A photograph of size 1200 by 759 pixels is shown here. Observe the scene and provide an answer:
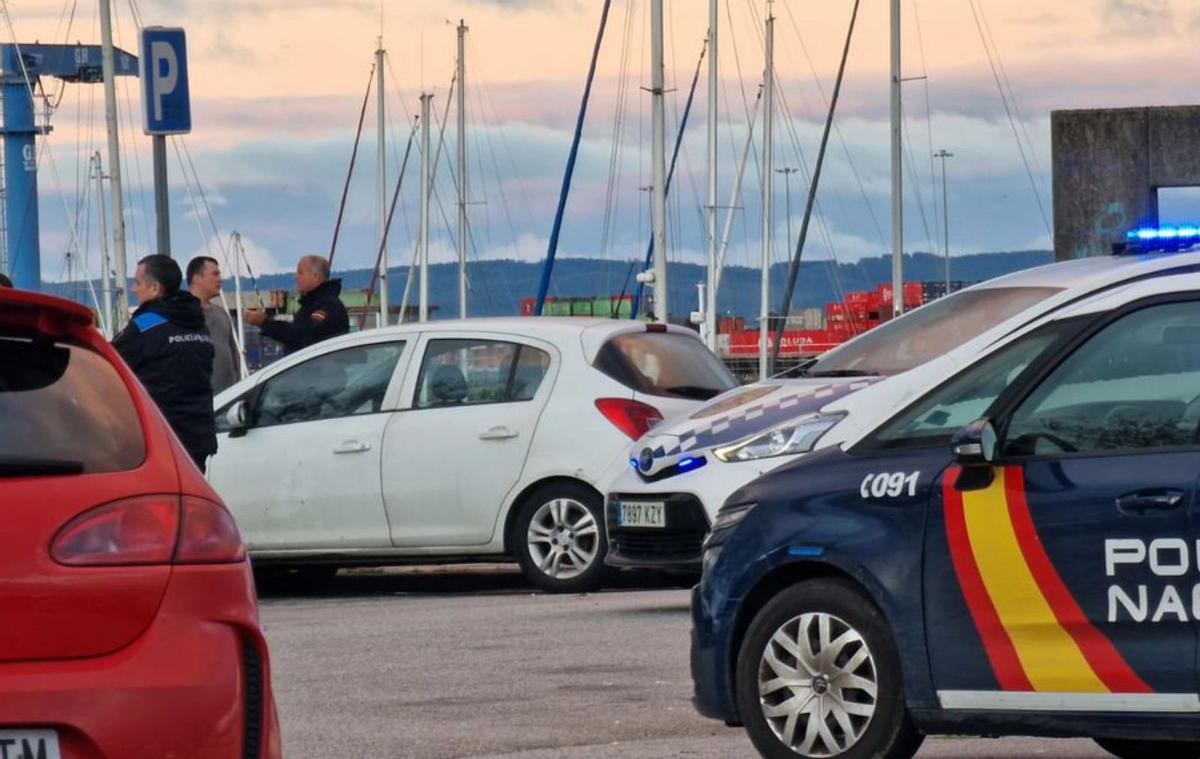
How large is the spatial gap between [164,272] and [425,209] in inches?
1733

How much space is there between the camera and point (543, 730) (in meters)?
8.19

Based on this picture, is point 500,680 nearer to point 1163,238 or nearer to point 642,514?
point 642,514

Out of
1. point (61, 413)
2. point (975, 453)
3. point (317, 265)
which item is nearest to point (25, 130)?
point (317, 265)

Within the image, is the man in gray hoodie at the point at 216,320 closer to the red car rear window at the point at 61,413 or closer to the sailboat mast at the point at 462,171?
the red car rear window at the point at 61,413

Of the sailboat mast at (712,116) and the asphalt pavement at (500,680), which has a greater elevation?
the sailboat mast at (712,116)

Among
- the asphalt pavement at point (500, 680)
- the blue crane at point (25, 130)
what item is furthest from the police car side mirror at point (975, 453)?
the blue crane at point (25, 130)

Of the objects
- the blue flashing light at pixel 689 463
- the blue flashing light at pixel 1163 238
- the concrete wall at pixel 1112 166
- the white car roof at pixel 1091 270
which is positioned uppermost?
the concrete wall at pixel 1112 166

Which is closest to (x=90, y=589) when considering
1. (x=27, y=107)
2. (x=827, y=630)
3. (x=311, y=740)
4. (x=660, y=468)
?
(x=827, y=630)

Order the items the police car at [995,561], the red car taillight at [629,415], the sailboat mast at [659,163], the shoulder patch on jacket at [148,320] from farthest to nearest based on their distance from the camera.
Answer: the sailboat mast at [659,163]
the red car taillight at [629,415]
the shoulder patch on jacket at [148,320]
the police car at [995,561]

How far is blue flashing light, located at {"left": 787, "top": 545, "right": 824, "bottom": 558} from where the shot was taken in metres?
6.77

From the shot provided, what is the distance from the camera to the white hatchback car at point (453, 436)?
525 inches

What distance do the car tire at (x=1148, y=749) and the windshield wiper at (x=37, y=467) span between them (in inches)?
146

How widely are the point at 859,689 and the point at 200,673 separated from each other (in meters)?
2.70

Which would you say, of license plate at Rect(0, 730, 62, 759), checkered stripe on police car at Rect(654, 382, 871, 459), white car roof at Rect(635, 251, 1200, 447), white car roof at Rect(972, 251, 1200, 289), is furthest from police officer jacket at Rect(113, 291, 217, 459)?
license plate at Rect(0, 730, 62, 759)
